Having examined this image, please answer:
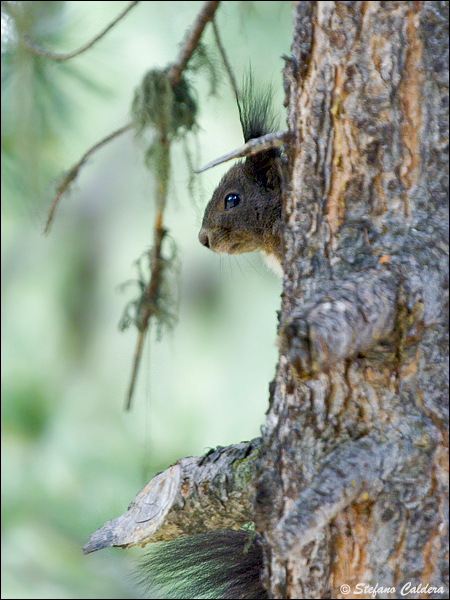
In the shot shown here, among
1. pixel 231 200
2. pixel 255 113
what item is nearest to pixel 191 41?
pixel 255 113

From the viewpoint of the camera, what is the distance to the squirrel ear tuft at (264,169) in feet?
4.69

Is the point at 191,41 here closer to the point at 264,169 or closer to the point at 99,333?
the point at 264,169

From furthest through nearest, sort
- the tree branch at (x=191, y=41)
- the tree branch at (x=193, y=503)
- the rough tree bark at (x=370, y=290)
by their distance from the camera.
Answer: the tree branch at (x=191, y=41), the tree branch at (x=193, y=503), the rough tree bark at (x=370, y=290)

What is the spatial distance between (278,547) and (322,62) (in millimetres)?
465

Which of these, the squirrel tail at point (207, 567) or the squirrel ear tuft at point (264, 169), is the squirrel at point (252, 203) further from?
the squirrel tail at point (207, 567)

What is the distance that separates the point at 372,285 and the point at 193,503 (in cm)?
45

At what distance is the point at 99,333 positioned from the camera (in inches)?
77.6

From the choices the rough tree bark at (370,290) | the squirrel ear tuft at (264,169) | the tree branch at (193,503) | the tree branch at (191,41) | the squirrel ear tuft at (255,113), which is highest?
the tree branch at (191,41)

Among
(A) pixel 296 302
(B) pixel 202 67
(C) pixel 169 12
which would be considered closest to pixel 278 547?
(A) pixel 296 302

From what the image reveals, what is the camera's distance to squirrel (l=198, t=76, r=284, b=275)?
142 cm

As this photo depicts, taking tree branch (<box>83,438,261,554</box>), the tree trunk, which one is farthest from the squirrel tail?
the tree trunk

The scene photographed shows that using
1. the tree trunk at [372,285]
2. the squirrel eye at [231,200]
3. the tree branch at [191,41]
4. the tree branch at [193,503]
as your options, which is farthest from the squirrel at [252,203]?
the tree trunk at [372,285]

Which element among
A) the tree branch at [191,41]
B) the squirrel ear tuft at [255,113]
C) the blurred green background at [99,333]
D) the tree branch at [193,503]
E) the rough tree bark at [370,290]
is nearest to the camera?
the rough tree bark at [370,290]

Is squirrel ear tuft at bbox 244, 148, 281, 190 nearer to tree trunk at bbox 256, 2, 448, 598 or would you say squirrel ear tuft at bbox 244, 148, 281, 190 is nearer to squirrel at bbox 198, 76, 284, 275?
squirrel at bbox 198, 76, 284, 275
